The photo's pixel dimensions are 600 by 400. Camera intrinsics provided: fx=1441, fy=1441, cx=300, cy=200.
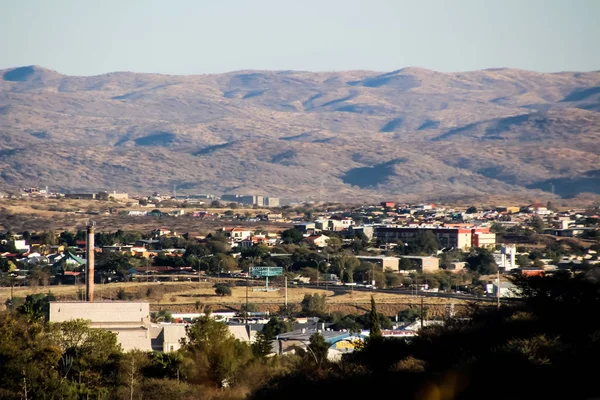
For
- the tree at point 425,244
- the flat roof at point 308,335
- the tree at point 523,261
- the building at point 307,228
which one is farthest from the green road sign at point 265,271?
the building at point 307,228

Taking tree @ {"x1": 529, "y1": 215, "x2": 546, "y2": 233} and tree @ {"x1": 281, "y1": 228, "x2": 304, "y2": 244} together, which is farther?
tree @ {"x1": 529, "y1": 215, "x2": 546, "y2": 233}

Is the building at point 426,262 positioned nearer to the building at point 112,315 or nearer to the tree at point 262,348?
the building at point 112,315

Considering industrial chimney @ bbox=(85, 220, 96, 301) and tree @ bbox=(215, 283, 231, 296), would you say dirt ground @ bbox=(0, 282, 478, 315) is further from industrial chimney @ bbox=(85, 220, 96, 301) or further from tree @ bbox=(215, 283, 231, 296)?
industrial chimney @ bbox=(85, 220, 96, 301)

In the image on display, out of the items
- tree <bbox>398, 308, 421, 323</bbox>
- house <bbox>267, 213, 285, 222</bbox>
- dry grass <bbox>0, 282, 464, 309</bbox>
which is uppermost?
house <bbox>267, 213, 285, 222</bbox>

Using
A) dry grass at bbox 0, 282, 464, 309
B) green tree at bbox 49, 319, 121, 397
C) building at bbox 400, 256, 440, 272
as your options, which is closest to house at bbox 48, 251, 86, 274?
dry grass at bbox 0, 282, 464, 309

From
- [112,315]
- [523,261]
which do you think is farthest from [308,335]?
[523,261]
